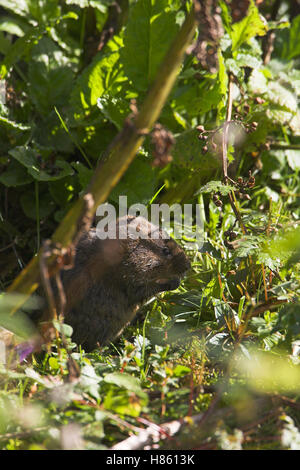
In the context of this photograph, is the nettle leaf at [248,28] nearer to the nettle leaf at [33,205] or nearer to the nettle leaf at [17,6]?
the nettle leaf at [17,6]

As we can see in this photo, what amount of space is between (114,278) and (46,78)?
6.65 ft

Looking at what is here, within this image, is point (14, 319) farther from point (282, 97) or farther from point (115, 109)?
point (282, 97)

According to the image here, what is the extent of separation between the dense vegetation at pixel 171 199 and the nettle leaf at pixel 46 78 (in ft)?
0.04

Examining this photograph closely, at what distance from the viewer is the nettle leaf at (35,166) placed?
436 centimetres

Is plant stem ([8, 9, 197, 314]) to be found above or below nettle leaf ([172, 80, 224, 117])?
below

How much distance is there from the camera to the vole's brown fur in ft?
12.0

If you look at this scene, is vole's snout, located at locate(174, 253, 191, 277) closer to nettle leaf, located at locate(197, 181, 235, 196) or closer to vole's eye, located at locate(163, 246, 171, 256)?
vole's eye, located at locate(163, 246, 171, 256)

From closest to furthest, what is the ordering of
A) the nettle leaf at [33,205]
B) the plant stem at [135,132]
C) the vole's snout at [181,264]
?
the plant stem at [135,132] < the vole's snout at [181,264] < the nettle leaf at [33,205]

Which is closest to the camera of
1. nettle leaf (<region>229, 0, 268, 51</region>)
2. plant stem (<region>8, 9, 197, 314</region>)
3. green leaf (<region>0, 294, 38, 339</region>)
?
plant stem (<region>8, 9, 197, 314</region>)

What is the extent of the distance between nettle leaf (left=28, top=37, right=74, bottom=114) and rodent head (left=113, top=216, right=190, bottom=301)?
1475 millimetres

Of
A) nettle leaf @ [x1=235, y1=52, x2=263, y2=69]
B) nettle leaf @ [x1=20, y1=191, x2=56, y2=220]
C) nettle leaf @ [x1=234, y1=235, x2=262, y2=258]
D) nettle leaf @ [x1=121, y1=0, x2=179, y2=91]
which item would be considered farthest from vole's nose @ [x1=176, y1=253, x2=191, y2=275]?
nettle leaf @ [x1=235, y1=52, x2=263, y2=69]

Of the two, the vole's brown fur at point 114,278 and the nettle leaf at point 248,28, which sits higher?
the nettle leaf at point 248,28

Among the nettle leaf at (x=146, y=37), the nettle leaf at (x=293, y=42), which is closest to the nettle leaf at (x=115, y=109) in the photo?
the nettle leaf at (x=146, y=37)
